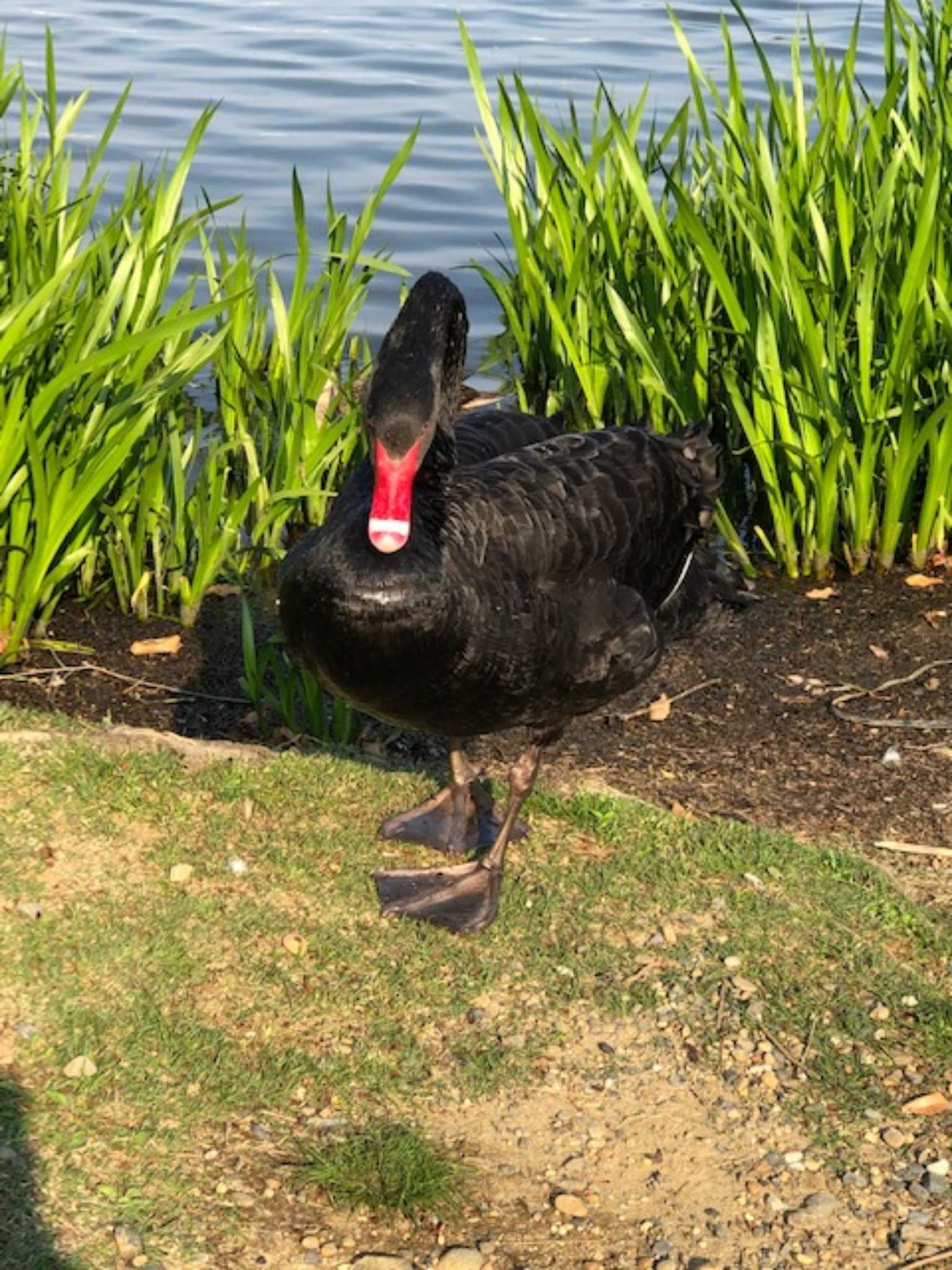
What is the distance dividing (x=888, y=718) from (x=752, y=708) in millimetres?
387

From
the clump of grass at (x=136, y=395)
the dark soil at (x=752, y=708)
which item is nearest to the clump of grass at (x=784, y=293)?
the dark soil at (x=752, y=708)

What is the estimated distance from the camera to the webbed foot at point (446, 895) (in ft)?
14.0

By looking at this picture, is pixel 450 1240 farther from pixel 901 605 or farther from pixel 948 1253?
pixel 901 605

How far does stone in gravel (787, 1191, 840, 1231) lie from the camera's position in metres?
3.47

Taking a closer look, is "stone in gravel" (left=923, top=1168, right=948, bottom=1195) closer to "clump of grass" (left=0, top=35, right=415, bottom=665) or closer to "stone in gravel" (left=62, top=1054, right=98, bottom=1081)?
"stone in gravel" (left=62, top=1054, right=98, bottom=1081)

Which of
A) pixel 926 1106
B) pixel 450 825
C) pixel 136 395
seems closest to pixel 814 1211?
pixel 926 1106

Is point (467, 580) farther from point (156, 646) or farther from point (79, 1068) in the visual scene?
point (156, 646)

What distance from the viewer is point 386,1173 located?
3.49 meters

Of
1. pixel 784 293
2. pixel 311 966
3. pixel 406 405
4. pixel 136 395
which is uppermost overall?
pixel 406 405

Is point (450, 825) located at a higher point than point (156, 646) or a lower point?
higher

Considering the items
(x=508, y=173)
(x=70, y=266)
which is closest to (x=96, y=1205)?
(x=70, y=266)

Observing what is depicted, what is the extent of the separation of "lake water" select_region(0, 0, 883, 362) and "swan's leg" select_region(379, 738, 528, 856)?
4689 millimetres

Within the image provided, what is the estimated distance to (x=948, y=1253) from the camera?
338 centimetres

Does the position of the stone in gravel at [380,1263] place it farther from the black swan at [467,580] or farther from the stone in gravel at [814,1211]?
the black swan at [467,580]
